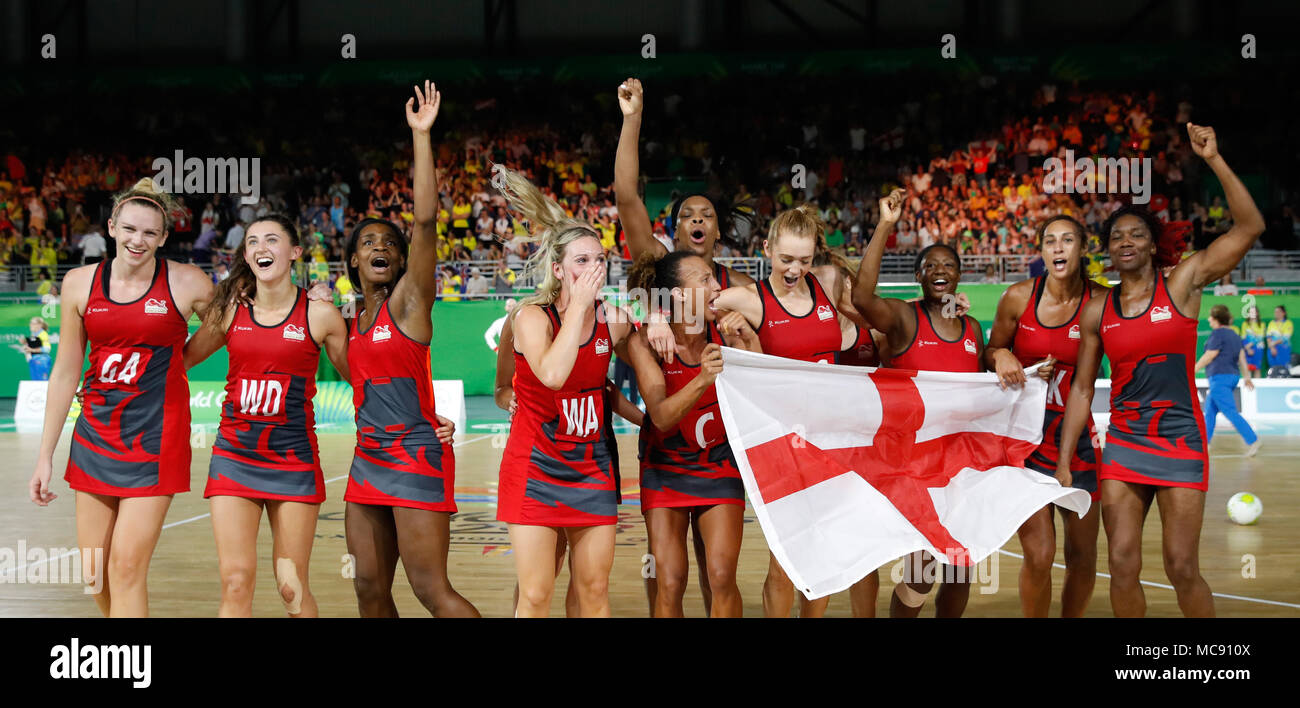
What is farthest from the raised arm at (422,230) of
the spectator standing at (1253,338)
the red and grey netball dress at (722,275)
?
the spectator standing at (1253,338)

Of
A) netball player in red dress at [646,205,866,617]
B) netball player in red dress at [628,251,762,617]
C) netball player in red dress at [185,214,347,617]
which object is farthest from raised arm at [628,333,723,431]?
netball player in red dress at [185,214,347,617]

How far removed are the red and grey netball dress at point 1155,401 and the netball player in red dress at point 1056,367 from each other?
260 mm

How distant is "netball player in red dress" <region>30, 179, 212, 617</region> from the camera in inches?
173

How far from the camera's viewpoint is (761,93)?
21.8 m

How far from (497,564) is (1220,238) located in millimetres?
4379

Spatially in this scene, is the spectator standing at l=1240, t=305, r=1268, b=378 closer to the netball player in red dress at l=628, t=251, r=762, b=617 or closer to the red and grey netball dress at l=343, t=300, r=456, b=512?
the netball player in red dress at l=628, t=251, r=762, b=617

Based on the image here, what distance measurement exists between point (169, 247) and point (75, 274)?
17450 mm

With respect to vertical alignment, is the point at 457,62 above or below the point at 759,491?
above

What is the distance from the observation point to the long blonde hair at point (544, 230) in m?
→ 4.14

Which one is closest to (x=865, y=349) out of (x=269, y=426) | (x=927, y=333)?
(x=927, y=333)

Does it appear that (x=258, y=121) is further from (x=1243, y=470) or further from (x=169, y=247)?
(x=1243, y=470)
